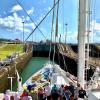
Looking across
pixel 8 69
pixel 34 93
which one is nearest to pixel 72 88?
pixel 34 93

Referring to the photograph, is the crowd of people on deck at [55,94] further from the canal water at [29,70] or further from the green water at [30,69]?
the green water at [30,69]

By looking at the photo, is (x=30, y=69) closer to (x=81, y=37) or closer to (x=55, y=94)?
(x=81, y=37)

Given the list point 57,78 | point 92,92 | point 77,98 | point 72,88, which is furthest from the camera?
point 57,78

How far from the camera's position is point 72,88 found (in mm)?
14820

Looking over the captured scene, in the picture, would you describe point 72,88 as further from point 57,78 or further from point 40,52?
point 40,52

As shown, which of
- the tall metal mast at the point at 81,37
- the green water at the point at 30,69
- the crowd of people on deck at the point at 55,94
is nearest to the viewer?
the crowd of people on deck at the point at 55,94

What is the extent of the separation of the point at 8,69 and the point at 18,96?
29.7 m

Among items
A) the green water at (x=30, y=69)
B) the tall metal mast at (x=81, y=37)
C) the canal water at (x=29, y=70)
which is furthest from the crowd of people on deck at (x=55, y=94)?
the green water at (x=30, y=69)

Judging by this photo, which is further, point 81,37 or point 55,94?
point 81,37

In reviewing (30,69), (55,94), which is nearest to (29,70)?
(30,69)

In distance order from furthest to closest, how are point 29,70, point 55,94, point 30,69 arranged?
point 30,69 < point 29,70 < point 55,94

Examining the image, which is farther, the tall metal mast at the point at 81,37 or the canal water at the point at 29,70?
the canal water at the point at 29,70

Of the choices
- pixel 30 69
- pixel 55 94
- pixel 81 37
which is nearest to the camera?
pixel 55 94

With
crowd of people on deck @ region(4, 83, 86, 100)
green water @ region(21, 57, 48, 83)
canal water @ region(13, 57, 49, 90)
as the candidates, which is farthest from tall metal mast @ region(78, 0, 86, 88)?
green water @ region(21, 57, 48, 83)
